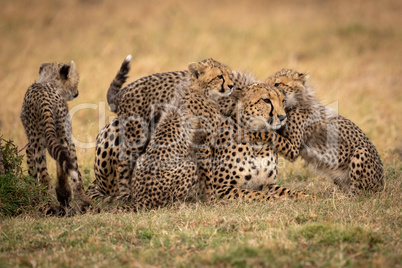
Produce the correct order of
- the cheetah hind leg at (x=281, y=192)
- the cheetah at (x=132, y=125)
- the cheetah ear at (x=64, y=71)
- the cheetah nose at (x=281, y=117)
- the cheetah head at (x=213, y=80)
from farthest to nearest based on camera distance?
the cheetah ear at (x=64, y=71) → the cheetah head at (x=213, y=80) → the cheetah at (x=132, y=125) → the cheetah nose at (x=281, y=117) → the cheetah hind leg at (x=281, y=192)

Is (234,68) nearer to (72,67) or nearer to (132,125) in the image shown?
(72,67)

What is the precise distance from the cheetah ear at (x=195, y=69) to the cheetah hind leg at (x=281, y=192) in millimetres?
1272

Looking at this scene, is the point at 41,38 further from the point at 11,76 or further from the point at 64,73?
the point at 64,73

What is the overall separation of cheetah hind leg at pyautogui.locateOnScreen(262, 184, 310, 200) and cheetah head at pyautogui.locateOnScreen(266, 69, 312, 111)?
2.74ft

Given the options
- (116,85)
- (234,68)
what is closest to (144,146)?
(116,85)

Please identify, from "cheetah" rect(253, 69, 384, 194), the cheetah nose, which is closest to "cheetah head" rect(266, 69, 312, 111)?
"cheetah" rect(253, 69, 384, 194)

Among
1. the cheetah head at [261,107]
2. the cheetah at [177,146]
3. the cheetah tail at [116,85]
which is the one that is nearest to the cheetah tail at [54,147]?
the cheetah at [177,146]

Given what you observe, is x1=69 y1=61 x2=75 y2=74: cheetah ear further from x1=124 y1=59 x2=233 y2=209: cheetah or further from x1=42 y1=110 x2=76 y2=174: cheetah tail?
x1=124 y1=59 x2=233 y2=209: cheetah

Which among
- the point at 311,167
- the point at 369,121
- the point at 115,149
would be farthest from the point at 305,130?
the point at 369,121

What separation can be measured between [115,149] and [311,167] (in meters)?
1.83

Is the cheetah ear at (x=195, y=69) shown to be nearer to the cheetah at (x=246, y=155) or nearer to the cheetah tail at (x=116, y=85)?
the cheetah at (x=246, y=155)

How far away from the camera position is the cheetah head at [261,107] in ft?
16.9

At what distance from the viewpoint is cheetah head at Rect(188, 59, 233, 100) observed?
5.54 metres

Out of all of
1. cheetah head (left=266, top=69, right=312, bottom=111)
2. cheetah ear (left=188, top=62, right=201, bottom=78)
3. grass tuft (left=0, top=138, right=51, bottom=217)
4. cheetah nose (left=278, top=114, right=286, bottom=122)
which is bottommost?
grass tuft (left=0, top=138, right=51, bottom=217)
